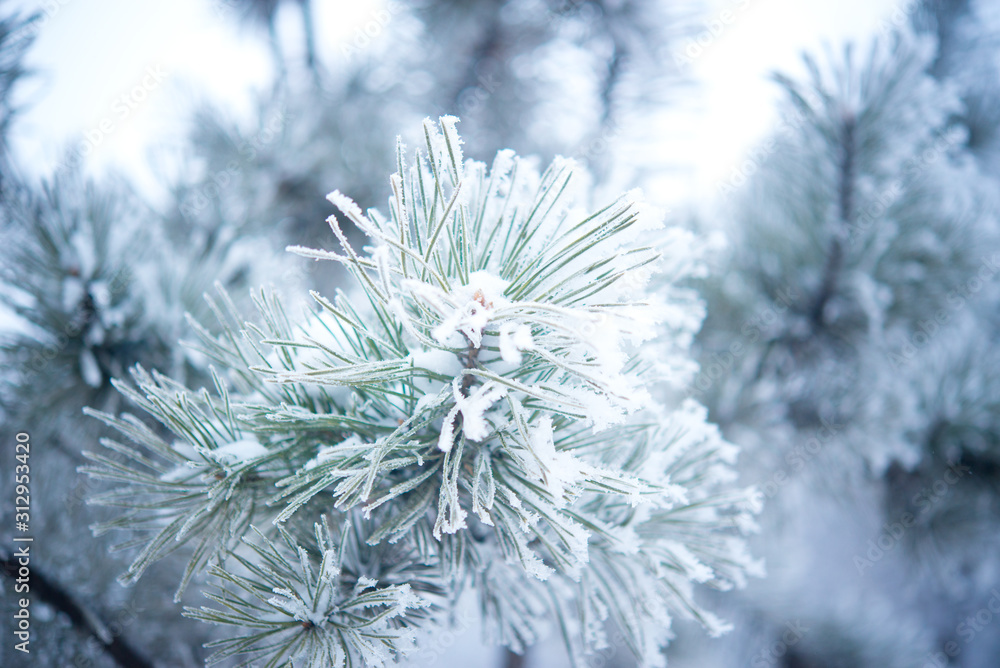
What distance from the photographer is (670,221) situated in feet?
3.39

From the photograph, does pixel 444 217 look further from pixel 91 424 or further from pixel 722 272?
pixel 722 272

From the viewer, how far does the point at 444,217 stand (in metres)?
0.33

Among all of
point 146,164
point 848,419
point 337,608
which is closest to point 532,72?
point 146,164

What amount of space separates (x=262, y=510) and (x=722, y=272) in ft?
2.96
